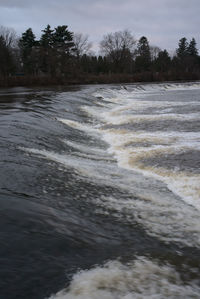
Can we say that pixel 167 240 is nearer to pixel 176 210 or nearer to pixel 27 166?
pixel 176 210

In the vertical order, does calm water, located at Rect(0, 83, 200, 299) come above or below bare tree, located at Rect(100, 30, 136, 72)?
below

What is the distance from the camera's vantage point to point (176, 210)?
468 centimetres

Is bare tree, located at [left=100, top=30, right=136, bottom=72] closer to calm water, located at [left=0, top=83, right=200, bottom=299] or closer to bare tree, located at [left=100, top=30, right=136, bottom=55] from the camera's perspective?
bare tree, located at [left=100, top=30, right=136, bottom=55]

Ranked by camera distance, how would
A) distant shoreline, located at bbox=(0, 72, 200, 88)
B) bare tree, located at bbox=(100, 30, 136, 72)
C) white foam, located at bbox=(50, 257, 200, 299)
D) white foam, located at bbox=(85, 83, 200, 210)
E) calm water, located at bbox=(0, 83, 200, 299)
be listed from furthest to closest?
bare tree, located at bbox=(100, 30, 136, 72) < distant shoreline, located at bbox=(0, 72, 200, 88) < white foam, located at bbox=(85, 83, 200, 210) < calm water, located at bbox=(0, 83, 200, 299) < white foam, located at bbox=(50, 257, 200, 299)

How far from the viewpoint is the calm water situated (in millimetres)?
2844

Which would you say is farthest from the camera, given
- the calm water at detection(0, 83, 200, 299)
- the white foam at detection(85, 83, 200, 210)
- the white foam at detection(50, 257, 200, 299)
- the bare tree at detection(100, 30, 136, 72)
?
the bare tree at detection(100, 30, 136, 72)

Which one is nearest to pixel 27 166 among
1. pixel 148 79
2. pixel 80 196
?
pixel 80 196

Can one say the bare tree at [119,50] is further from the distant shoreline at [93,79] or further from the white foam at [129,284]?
the white foam at [129,284]

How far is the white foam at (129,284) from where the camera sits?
8.82 ft

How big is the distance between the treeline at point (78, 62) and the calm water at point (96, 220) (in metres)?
32.5

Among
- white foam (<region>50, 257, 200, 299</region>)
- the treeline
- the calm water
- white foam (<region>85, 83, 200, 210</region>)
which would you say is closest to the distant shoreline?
the treeline

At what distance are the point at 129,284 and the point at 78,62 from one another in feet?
205

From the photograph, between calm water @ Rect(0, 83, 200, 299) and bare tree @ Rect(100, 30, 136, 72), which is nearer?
calm water @ Rect(0, 83, 200, 299)

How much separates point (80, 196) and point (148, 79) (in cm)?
5337
